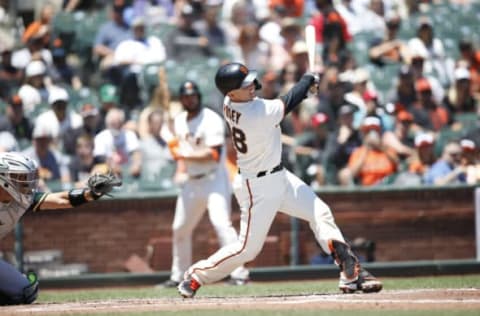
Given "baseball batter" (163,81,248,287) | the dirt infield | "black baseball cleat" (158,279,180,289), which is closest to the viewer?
the dirt infield

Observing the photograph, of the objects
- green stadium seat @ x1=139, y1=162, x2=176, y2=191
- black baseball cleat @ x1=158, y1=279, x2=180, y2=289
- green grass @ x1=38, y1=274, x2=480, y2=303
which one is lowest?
black baseball cleat @ x1=158, y1=279, x2=180, y2=289

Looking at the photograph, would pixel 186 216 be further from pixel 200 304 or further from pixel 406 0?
pixel 406 0

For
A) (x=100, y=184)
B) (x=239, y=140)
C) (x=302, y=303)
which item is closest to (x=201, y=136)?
(x=239, y=140)

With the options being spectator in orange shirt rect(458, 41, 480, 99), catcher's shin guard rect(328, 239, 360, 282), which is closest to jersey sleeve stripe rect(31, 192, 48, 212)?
catcher's shin guard rect(328, 239, 360, 282)

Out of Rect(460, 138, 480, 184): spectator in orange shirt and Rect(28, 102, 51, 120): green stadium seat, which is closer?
Rect(460, 138, 480, 184): spectator in orange shirt

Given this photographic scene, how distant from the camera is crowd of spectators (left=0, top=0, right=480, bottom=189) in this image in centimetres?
1462

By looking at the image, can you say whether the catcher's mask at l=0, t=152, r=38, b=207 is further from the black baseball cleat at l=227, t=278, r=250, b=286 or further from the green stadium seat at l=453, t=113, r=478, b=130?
the green stadium seat at l=453, t=113, r=478, b=130

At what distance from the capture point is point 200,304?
8359mm

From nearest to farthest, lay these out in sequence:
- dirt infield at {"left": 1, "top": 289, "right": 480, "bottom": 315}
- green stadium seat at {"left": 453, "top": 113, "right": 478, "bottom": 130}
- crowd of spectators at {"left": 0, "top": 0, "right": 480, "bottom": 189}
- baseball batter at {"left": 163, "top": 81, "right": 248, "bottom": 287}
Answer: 1. dirt infield at {"left": 1, "top": 289, "right": 480, "bottom": 315}
2. baseball batter at {"left": 163, "top": 81, "right": 248, "bottom": 287}
3. crowd of spectators at {"left": 0, "top": 0, "right": 480, "bottom": 189}
4. green stadium seat at {"left": 453, "top": 113, "right": 478, "bottom": 130}

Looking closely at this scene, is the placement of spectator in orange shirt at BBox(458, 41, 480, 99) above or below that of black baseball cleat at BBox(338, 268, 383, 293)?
above

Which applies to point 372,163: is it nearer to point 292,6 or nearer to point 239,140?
point 292,6

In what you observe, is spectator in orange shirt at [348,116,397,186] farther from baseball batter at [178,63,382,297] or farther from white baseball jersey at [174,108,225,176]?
baseball batter at [178,63,382,297]

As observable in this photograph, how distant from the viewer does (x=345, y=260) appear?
904 centimetres

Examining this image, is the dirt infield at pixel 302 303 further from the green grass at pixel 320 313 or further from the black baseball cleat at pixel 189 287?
the black baseball cleat at pixel 189 287
